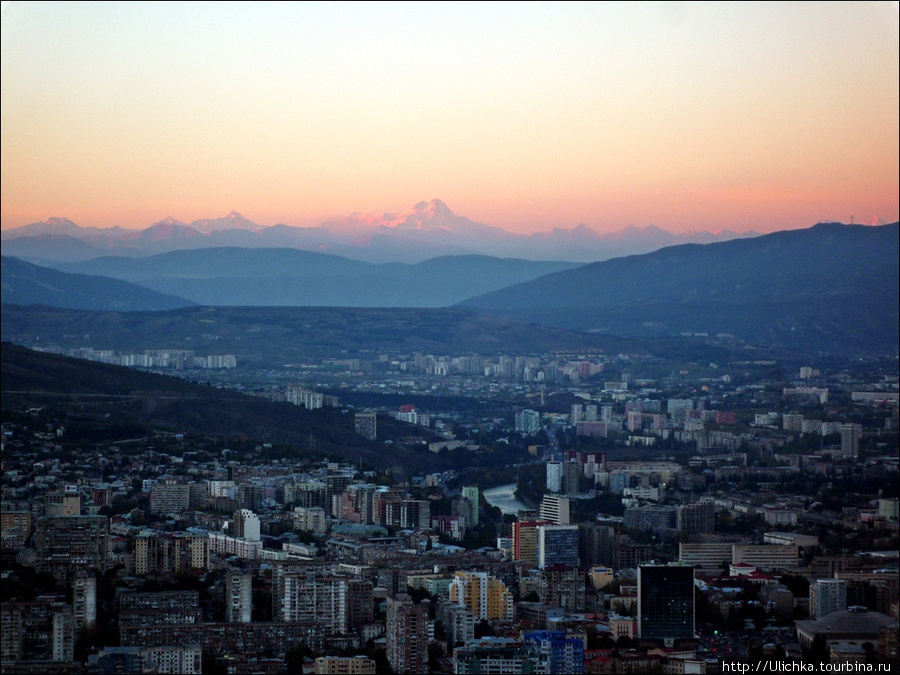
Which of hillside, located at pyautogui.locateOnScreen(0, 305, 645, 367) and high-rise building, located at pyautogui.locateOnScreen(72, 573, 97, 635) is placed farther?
hillside, located at pyautogui.locateOnScreen(0, 305, 645, 367)

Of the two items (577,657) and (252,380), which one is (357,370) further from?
(577,657)

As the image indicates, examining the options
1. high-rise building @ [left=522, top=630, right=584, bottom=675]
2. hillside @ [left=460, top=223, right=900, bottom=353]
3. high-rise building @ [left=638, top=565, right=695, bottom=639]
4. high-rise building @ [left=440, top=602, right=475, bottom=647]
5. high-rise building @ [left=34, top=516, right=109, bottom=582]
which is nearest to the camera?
high-rise building @ [left=522, top=630, right=584, bottom=675]

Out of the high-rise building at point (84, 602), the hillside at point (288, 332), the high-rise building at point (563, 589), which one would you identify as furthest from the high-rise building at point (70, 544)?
the hillside at point (288, 332)

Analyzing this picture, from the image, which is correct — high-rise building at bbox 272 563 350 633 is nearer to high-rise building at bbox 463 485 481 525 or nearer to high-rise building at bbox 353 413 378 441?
high-rise building at bbox 463 485 481 525

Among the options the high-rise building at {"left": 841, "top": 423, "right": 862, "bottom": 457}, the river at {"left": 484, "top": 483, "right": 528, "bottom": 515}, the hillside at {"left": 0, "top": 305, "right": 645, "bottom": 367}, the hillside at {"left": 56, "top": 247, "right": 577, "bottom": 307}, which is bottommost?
the river at {"left": 484, "top": 483, "right": 528, "bottom": 515}

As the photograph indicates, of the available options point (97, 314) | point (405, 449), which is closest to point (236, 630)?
point (405, 449)

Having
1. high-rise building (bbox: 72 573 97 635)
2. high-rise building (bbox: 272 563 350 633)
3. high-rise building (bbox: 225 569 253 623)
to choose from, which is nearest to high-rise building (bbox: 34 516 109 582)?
high-rise building (bbox: 72 573 97 635)

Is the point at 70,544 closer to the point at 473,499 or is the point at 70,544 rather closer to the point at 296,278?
the point at 473,499
